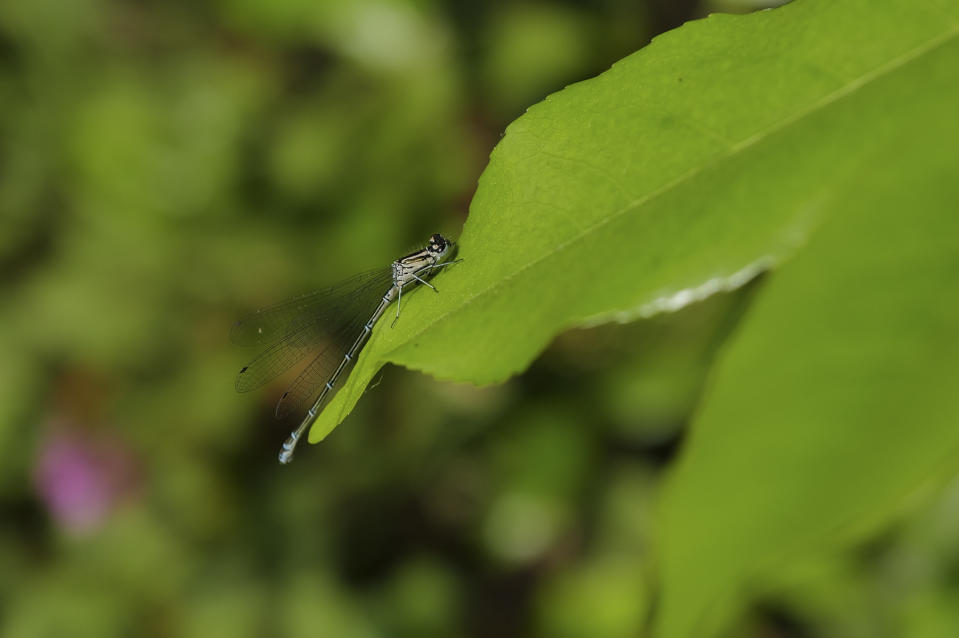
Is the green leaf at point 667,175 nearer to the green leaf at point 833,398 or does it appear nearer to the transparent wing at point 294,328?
the green leaf at point 833,398

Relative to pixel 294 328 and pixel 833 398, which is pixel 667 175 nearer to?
pixel 833 398

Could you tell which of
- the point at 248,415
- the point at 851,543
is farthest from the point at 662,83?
the point at 248,415

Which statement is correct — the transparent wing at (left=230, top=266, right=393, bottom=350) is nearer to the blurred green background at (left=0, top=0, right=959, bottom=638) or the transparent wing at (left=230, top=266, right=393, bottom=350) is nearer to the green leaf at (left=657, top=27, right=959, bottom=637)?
the blurred green background at (left=0, top=0, right=959, bottom=638)

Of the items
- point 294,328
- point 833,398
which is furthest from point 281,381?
point 833,398

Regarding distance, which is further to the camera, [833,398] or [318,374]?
[318,374]

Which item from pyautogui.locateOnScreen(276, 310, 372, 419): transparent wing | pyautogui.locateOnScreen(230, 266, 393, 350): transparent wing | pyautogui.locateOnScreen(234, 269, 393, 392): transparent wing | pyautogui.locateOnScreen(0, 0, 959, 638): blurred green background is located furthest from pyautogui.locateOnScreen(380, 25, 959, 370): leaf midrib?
pyautogui.locateOnScreen(0, 0, 959, 638): blurred green background

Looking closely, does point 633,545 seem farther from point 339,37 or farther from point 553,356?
point 339,37
